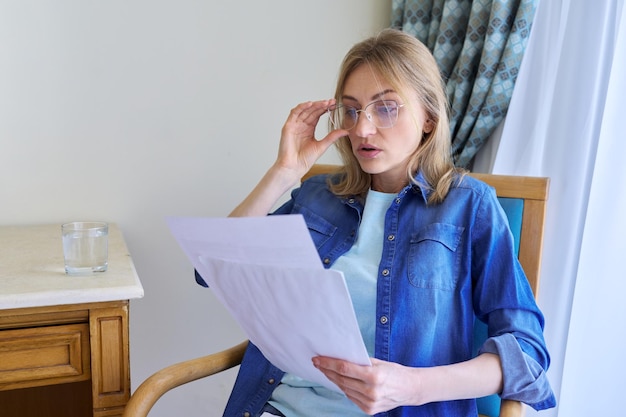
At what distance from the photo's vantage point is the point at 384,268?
107 centimetres

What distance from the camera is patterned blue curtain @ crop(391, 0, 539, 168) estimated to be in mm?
1359

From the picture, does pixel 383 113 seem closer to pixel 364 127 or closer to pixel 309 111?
pixel 364 127

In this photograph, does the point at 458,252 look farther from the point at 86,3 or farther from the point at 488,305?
the point at 86,3

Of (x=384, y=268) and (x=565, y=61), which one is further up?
(x=565, y=61)

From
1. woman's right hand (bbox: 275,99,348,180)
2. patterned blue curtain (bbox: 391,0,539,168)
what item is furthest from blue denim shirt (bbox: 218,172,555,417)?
patterned blue curtain (bbox: 391,0,539,168)

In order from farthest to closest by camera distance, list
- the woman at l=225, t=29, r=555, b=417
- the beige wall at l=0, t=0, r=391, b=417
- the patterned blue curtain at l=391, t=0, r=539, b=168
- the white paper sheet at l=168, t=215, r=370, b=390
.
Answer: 1. the beige wall at l=0, t=0, r=391, b=417
2. the patterned blue curtain at l=391, t=0, r=539, b=168
3. the woman at l=225, t=29, r=555, b=417
4. the white paper sheet at l=168, t=215, r=370, b=390

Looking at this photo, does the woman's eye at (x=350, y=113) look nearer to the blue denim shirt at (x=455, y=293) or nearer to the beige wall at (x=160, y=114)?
the blue denim shirt at (x=455, y=293)

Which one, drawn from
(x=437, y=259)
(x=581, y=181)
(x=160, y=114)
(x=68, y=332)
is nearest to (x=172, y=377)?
(x=68, y=332)

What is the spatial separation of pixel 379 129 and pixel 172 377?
56 cm

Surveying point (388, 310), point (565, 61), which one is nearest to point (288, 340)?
point (388, 310)

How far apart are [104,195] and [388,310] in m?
0.87

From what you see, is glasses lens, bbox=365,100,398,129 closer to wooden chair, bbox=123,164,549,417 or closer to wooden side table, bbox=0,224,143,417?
wooden chair, bbox=123,164,549,417

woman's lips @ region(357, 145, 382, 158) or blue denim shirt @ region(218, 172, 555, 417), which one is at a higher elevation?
woman's lips @ region(357, 145, 382, 158)

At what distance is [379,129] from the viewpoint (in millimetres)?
1087
